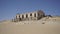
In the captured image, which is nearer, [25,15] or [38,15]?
[38,15]

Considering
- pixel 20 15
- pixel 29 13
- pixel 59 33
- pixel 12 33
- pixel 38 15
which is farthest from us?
pixel 20 15

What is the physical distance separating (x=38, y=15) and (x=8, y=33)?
11.6 m

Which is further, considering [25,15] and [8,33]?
[25,15]

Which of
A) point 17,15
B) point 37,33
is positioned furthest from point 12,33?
point 17,15

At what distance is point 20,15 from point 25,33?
46.2 ft

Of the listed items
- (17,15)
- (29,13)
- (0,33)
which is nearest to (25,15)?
(29,13)

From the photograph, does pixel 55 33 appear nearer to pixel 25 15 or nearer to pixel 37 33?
pixel 37 33

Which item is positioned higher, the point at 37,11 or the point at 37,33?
the point at 37,11

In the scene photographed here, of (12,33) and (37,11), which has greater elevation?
(37,11)

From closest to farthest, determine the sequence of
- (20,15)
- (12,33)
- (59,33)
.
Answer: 1. (59,33)
2. (12,33)
3. (20,15)

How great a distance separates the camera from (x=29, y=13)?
56.7 ft

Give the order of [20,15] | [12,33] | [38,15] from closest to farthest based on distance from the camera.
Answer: [12,33] < [38,15] < [20,15]

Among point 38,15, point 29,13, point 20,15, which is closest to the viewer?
point 38,15

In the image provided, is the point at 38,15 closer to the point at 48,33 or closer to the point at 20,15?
the point at 20,15
